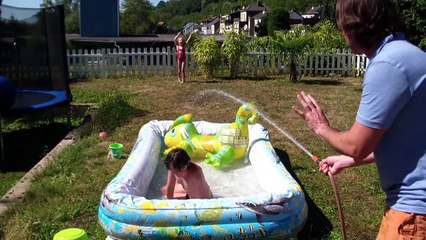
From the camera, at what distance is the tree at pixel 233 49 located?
530 inches

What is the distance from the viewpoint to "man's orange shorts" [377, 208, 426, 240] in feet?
5.92

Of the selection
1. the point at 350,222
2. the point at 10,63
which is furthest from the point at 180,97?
the point at 350,222

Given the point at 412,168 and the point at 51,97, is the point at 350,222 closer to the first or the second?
the point at 412,168

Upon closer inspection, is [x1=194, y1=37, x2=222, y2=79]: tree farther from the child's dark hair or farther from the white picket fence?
the child's dark hair

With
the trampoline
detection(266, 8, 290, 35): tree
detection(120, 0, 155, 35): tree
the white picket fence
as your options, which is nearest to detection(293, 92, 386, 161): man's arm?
the trampoline

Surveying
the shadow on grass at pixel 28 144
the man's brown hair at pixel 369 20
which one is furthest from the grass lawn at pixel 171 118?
the man's brown hair at pixel 369 20

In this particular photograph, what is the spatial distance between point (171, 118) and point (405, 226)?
6588 mm

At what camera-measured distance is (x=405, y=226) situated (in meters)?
1.83

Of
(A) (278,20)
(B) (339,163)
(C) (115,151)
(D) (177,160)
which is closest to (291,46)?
(C) (115,151)

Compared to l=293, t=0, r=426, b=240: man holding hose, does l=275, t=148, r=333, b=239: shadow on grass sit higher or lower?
lower

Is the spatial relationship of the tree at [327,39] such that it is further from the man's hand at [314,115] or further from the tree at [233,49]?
the man's hand at [314,115]

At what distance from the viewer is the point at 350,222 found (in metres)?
4.12

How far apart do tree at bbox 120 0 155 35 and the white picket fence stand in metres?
46.0

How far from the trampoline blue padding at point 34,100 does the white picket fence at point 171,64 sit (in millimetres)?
5814
